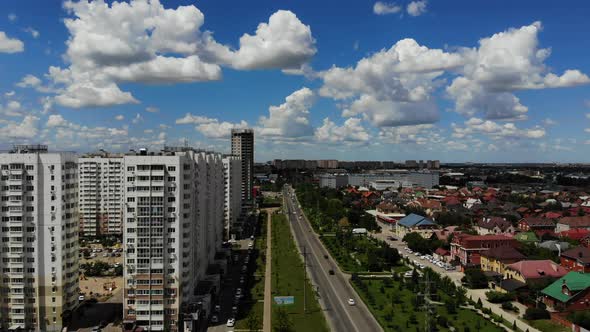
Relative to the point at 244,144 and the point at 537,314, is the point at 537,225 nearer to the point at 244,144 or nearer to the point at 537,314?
the point at 537,314

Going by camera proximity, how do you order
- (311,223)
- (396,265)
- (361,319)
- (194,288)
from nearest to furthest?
(361,319) < (194,288) < (396,265) < (311,223)

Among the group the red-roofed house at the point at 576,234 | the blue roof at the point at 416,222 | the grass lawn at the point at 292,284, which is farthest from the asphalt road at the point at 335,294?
the red-roofed house at the point at 576,234

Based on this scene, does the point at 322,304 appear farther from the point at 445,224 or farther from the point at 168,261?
the point at 445,224

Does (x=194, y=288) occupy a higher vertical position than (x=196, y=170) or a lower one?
lower

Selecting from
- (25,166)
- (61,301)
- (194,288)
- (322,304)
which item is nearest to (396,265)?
(322,304)

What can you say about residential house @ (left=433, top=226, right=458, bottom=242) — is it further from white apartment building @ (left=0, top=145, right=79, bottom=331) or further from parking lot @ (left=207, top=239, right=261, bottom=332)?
white apartment building @ (left=0, top=145, right=79, bottom=331)

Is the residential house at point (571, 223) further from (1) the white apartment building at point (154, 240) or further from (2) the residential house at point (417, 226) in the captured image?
(1) the white apartment building at point (154, 240)

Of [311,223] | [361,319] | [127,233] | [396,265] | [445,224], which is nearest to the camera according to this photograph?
[127,233]
